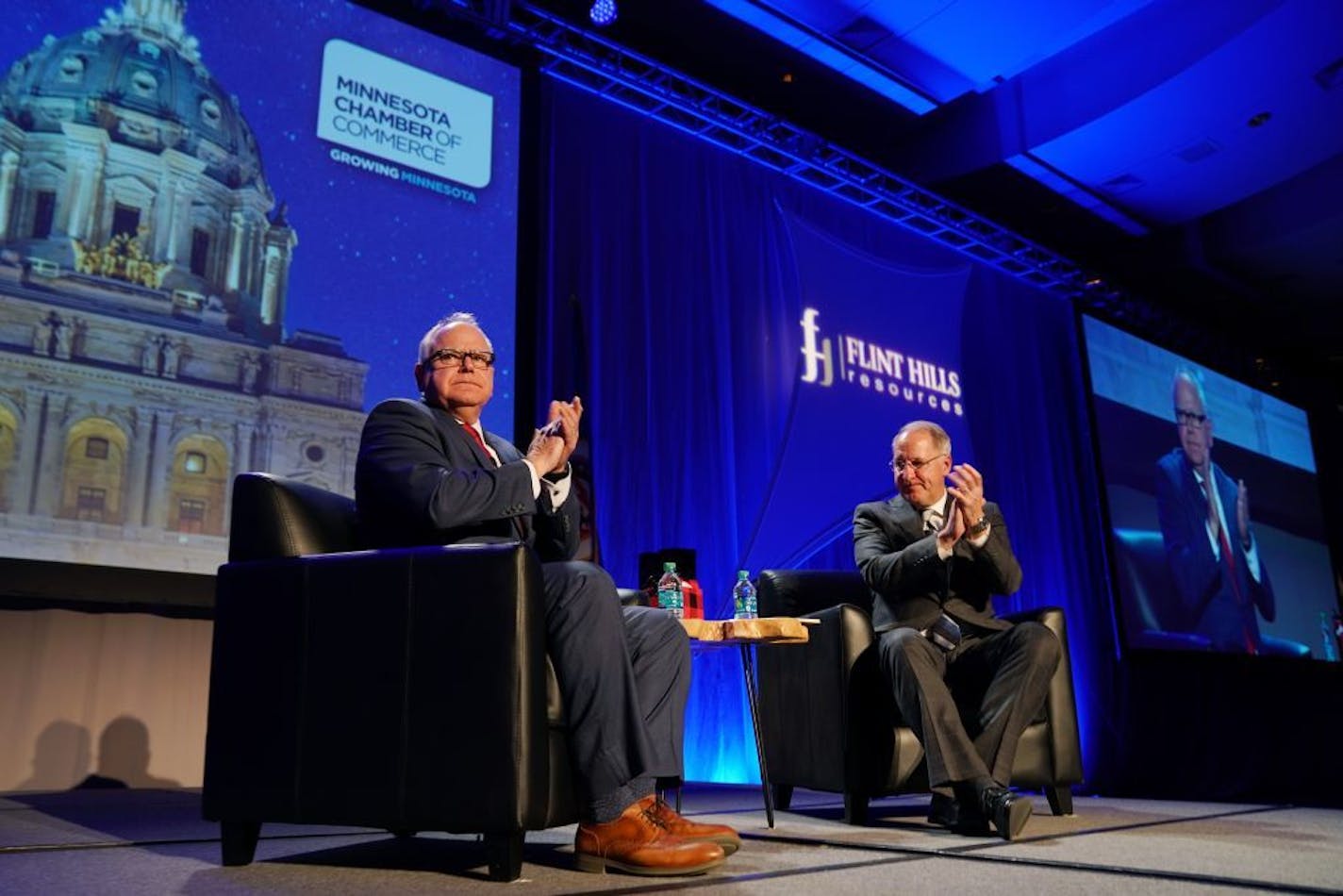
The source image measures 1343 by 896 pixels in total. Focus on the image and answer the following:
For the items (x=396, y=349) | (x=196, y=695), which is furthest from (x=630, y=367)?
(x=196, y=695)

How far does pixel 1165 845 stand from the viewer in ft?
7.20

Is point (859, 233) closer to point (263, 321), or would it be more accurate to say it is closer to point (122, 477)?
point (263, 321)

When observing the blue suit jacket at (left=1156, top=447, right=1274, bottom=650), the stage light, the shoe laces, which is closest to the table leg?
the shoe laces

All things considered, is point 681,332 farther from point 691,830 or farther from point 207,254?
point 691,830

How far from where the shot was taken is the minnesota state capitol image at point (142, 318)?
3.05 m

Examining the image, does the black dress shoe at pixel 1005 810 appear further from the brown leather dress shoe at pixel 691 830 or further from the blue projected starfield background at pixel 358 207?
the blue projected starfield background at pixel 358 207

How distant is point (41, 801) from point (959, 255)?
5.46 m

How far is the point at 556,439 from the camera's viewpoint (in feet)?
6.77

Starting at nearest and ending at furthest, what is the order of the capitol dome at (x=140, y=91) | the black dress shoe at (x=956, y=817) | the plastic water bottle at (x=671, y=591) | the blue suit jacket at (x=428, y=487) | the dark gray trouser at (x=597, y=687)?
the dark gray trouser at (x=597, y=687), the blue suit jacket at (x=428, y=487), the black dress shoe at (x=956, y=817), the plastic water bottle at (x=671, y=591), the capitol dome at (x=140, y=91)

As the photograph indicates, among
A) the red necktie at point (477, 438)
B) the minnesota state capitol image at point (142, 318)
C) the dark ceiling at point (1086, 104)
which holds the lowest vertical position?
the red necktie at point (477, 438)

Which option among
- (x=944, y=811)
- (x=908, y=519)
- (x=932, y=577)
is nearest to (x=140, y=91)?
(x=908, y=519)

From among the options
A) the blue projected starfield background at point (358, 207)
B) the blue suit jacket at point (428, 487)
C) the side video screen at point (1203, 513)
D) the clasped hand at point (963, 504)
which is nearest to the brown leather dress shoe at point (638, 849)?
the blue suit jacket at point (428, 487)

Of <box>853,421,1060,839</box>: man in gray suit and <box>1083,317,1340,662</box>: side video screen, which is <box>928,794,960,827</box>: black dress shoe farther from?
<box>1083,317,1340,662</box>: side video screen

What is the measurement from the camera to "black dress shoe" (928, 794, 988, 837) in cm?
235
